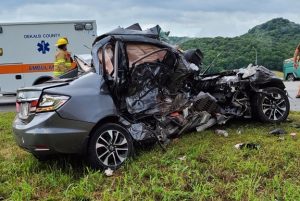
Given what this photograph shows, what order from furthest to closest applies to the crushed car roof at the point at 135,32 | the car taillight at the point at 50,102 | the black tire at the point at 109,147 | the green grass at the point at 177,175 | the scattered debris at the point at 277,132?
the scattered debris at the point at 277,132
the crushed car roof at the point at 135,32
the black tire at the point at 109,147
the car taillight at the point at 50,102
the green grass at the point at 177,175

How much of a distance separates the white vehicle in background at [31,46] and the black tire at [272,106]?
916 cm

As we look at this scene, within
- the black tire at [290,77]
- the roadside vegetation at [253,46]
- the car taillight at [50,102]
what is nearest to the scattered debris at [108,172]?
the car taillight at [50,102]

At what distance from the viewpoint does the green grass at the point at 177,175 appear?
4805 mm

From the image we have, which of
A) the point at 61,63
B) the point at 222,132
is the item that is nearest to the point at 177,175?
the point at 222,132

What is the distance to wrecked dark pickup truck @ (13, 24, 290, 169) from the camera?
5.59m

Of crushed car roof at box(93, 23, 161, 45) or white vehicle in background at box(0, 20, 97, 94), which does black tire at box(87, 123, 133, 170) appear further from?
white vehicle in background at box(0, 20, 97, 94)

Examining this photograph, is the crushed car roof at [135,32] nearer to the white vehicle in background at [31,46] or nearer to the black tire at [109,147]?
the black tire at [109,147]

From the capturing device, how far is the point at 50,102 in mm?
5582

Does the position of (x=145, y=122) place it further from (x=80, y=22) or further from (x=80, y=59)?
(x=80, y=22)

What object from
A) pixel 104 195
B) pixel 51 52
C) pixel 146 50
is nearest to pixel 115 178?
pixel 104 195

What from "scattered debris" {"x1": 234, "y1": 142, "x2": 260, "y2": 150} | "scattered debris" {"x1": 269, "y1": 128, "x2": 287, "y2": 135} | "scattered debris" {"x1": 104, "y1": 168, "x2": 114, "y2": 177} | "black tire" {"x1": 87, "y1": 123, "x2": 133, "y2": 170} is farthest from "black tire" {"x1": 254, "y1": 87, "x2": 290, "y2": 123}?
"scattered debris" {"x1": 104, "y1": 168, "x2": 114, "y2": 177}

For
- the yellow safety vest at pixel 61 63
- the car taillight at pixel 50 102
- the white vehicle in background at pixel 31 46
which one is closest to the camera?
→ the car taillight at pixel 50 102

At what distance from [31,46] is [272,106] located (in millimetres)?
10256

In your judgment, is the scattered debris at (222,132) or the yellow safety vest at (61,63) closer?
the scattered debris at (222,132)
